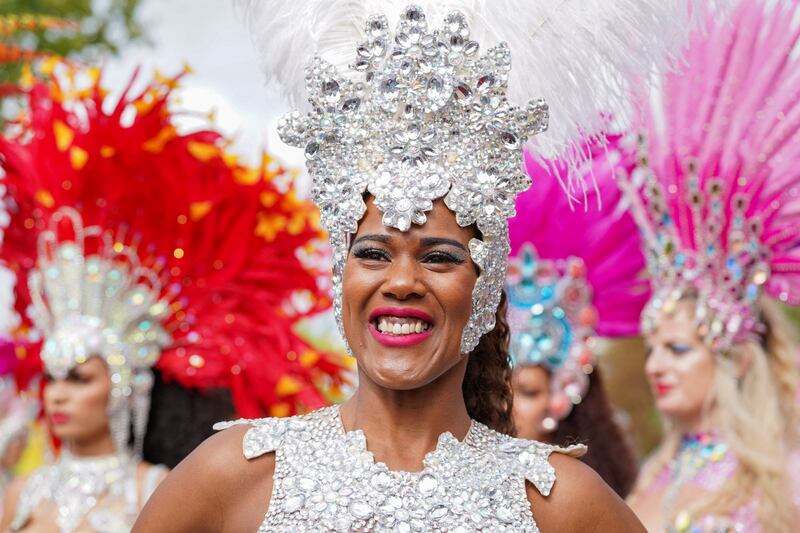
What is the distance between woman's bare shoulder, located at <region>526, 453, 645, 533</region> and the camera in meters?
2.89

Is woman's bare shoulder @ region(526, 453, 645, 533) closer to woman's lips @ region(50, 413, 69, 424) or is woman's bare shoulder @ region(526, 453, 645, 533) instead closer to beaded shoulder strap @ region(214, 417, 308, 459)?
beaded shoulder strap @ region(214, 417, 308, 459)

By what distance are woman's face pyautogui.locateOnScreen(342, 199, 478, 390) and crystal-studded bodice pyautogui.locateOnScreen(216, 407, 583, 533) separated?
19cm

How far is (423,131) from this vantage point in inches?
113

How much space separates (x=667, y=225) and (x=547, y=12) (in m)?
2.32

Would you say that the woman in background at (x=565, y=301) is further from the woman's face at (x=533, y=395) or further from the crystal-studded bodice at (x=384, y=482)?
the crystal-studded bodice at (x=384, y=482)

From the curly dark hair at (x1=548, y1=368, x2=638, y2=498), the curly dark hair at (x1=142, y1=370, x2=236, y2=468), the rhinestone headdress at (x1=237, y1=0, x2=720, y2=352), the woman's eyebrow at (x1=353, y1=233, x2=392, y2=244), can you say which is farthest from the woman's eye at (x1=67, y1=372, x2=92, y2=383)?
the woman's eyebrow at (x1=353, y1=233, x2=392, y2=244)

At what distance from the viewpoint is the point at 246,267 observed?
5.38 m

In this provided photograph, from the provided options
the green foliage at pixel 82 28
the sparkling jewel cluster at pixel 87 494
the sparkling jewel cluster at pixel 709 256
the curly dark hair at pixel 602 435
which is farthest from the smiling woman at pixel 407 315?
the green foliage at pixel 82 28

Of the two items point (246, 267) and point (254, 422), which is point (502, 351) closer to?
point (254, 422)

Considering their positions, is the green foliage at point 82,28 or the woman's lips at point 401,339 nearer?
the woman's lips at point 401,339

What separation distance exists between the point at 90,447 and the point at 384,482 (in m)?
2.58

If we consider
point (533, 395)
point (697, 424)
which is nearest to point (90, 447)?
point (533, 395)

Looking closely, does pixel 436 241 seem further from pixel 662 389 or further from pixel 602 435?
pixel 602 435

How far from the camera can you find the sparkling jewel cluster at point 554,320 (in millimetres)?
5617
